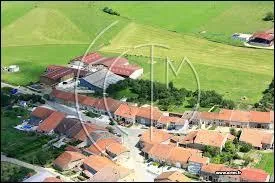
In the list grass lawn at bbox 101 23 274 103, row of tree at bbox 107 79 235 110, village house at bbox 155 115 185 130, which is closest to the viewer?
village house at bbox 155 115 185 130

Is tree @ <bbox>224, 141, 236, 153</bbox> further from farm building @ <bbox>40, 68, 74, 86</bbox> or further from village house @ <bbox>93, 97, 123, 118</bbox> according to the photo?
farm building @ <bbox>40, 68, 74, 86</bbox>

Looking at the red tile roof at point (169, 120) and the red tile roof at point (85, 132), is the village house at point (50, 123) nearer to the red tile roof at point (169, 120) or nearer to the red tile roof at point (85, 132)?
the red tile roof at point (85, 132)

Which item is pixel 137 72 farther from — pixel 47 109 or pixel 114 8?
pixel 114 8

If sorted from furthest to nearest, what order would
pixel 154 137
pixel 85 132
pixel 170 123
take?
pixel 170 123, pixel 85 132, pixel 154 137

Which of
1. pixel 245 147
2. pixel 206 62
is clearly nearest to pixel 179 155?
pixel 245 147

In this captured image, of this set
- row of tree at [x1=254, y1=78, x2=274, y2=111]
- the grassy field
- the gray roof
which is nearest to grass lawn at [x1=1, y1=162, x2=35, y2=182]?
the gray roof

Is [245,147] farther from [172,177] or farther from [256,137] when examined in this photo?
[172,177]

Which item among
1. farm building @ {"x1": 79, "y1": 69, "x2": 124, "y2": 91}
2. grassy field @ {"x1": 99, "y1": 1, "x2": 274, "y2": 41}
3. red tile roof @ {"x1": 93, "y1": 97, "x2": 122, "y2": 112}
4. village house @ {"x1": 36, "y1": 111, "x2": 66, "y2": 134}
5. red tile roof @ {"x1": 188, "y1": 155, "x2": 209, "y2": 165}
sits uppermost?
grassy field @ {"x1": 99, "y1": 1, "x2": 274, "y2": 41}
